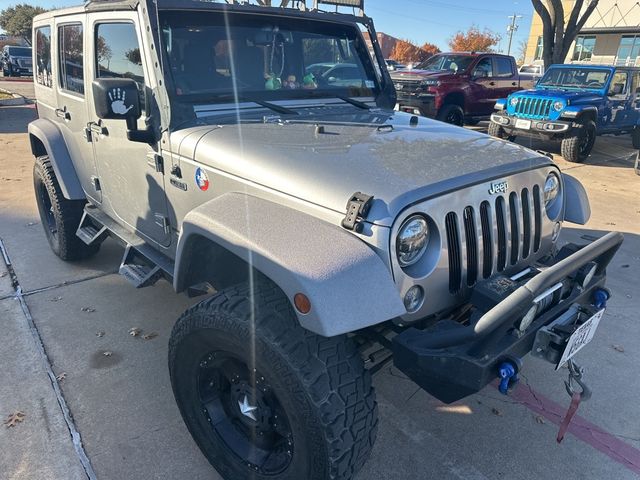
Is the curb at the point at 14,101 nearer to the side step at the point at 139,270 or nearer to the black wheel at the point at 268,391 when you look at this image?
the side step at the point at 139,270

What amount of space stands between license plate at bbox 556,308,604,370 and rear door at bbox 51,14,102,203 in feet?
10.6

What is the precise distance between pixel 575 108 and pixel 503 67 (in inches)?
158

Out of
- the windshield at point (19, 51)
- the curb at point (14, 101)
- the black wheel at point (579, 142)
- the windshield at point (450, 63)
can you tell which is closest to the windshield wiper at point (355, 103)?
the black wheel at point (579, 142)

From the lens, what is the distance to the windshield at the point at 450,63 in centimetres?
1241

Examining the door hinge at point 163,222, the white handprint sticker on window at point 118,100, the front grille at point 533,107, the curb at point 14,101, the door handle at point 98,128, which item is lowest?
the curb at point 14,101

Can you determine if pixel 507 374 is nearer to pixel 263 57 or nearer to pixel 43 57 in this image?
pixel 263 57

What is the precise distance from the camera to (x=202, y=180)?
2.51 meters

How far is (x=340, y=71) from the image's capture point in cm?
350

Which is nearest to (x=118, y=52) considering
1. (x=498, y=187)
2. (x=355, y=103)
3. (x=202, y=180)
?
(x=202, y=180)

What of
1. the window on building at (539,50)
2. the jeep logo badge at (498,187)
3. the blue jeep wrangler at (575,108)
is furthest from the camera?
the window on building at (539,50)

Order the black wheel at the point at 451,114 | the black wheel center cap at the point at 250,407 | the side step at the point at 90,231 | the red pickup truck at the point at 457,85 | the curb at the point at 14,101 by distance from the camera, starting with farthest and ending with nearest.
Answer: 1. the curb at the point at 14,101
2. the black wheel at the point at 451,114
3. the red pickup truck at the point at 457,85
4. the side step at the point at 90,231
5. the black wheel center cap at the point at 250,407

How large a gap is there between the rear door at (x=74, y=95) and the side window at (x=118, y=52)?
264 millimetres

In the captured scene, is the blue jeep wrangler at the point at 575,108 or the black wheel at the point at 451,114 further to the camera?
the black wheel at the point at 451,114

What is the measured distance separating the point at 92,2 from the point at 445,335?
3015 millimetres
